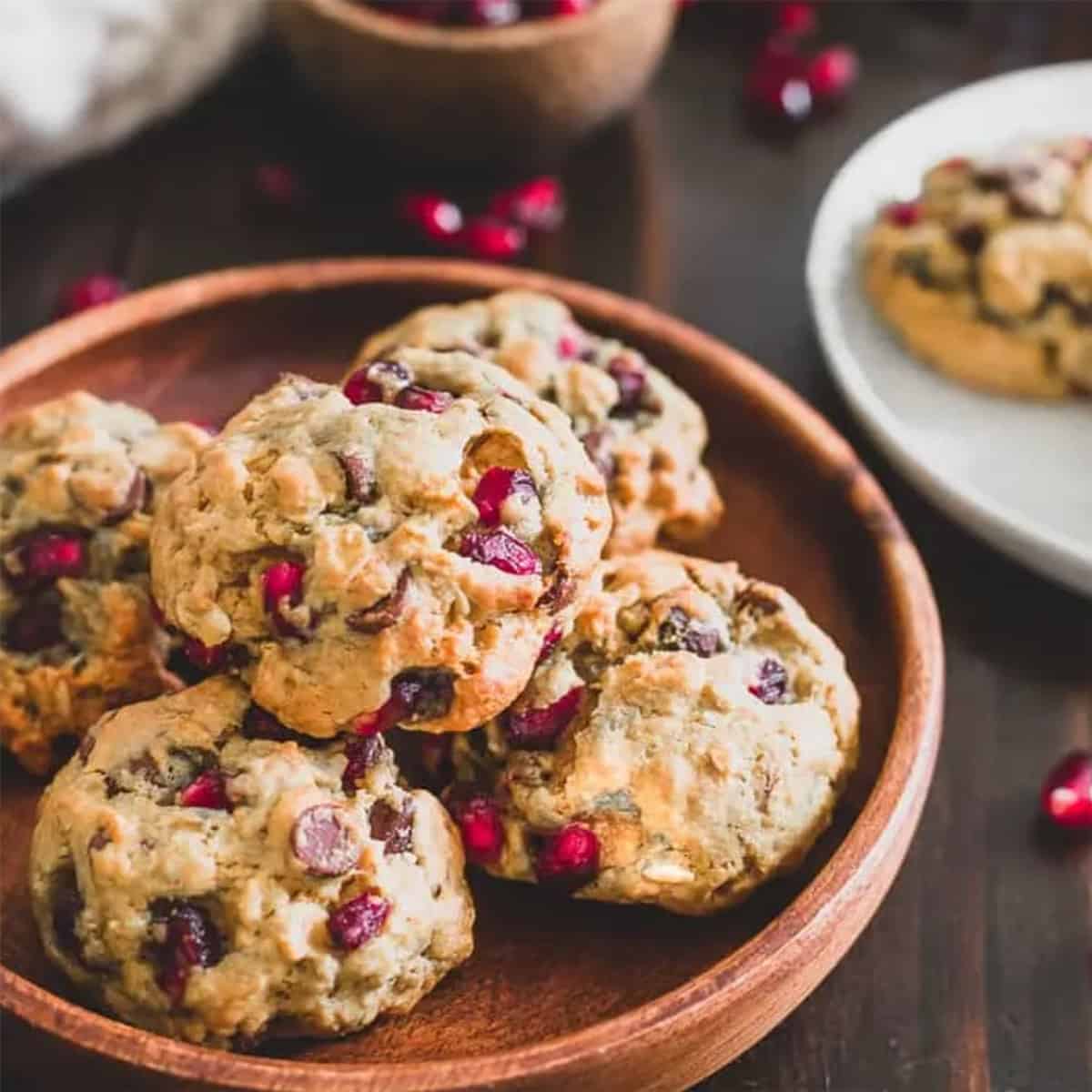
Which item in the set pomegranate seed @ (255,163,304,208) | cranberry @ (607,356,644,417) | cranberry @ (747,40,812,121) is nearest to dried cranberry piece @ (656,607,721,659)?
cranberry @ (607,356,644,417)

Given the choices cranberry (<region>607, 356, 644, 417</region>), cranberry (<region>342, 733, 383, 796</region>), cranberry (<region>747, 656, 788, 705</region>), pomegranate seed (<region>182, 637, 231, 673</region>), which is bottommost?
cranberry (<region>747, 656, 788, 705</region>)

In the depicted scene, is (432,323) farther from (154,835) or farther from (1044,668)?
(1044,668)

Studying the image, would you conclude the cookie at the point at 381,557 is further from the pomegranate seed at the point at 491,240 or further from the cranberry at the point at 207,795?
the pomegranate seed at the point at 491,240

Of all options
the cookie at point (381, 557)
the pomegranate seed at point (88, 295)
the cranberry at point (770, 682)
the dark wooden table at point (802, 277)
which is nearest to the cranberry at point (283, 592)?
the cookie at point (381, 557)

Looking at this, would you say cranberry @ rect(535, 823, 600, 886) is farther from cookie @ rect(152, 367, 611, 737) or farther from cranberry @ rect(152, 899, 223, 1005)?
cranberry @ rect(152, 899, 223, 1005)

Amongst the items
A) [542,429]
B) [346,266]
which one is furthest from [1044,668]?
[346,266]

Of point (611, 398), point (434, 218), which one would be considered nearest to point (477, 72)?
point (434, 218)
